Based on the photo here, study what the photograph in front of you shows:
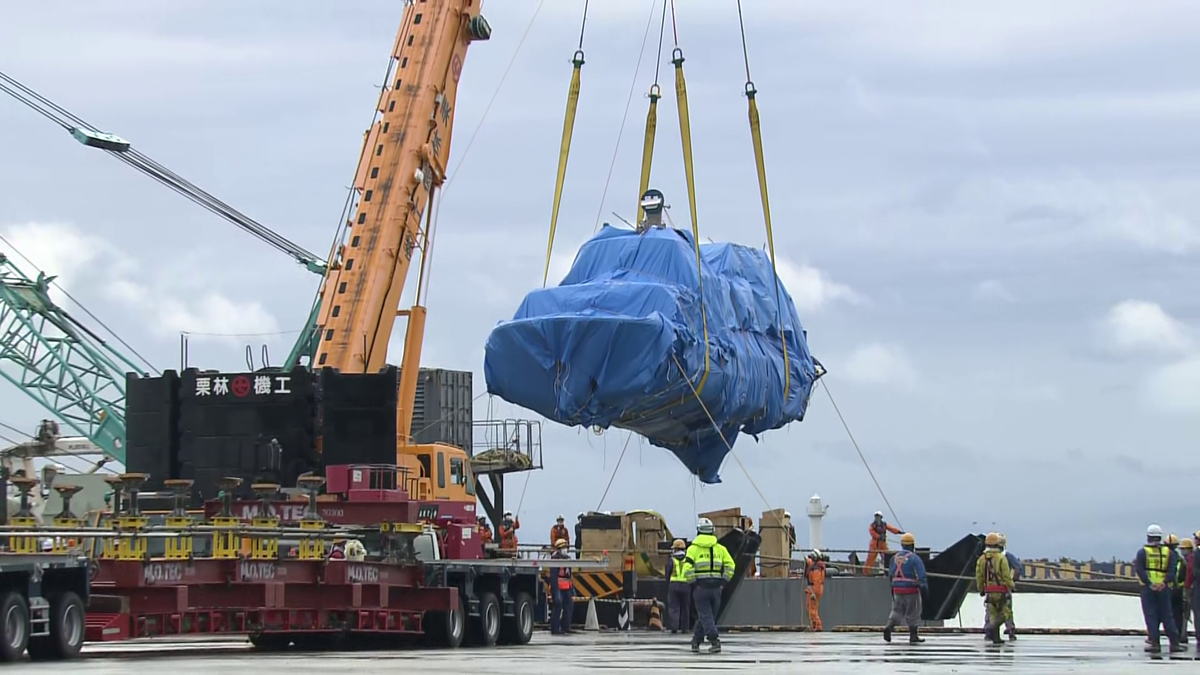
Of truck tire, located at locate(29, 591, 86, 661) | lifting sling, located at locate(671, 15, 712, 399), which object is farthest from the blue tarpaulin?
truck tire, located at locate(29, 591, 86, 661)

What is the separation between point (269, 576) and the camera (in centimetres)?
2089

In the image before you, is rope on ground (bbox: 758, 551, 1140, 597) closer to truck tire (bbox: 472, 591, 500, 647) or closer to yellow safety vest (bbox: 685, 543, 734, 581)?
yellow safety vest (bbox: 685, 543, 734, 581)

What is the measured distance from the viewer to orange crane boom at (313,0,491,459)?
1174 inches

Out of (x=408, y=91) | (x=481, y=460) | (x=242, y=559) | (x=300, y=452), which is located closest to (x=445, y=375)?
(x=481, y=460)

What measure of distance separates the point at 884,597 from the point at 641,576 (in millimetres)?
5907

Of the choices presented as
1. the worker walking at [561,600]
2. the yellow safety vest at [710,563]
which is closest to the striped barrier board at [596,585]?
the worker walking at [561,600]

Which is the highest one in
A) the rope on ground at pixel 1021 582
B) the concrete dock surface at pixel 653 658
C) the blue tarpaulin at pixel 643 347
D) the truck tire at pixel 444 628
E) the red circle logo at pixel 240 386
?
the blue tarpaulin at pixel 643 347

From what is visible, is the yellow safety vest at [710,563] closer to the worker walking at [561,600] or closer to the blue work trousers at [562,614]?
the worker walking at [561,600]

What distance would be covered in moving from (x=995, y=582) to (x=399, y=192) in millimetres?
12594

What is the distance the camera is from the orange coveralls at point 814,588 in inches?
1334

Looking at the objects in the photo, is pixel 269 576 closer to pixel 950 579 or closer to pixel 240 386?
pixel 240 386

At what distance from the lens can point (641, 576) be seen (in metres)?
34.8

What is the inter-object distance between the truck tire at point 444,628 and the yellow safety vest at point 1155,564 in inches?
351

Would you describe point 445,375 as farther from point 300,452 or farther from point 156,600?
point 156,600
